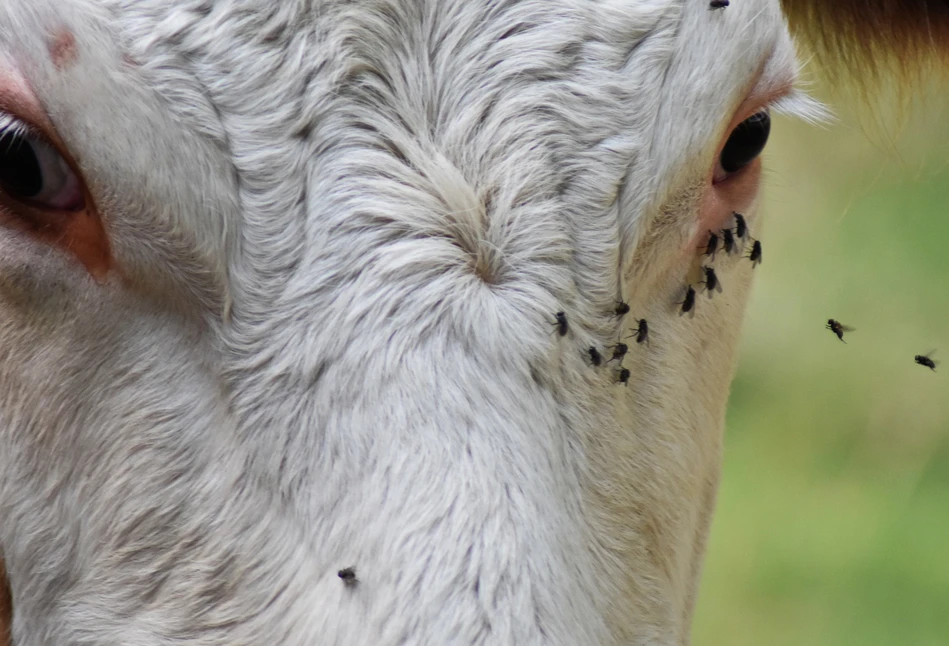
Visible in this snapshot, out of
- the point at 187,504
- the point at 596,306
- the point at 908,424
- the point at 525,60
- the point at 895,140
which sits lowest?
the point at 908,424

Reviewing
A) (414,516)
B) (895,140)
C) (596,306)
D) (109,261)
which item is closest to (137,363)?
(109,261)

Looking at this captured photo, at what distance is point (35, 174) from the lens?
2.00m

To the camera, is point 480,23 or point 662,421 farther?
point 662,421

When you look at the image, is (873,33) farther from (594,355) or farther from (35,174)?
(35,174)

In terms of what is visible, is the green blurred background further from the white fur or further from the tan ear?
the white fur

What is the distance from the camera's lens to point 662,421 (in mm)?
2328

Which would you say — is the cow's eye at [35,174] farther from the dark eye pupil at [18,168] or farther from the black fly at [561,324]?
the black fly at [561,324]

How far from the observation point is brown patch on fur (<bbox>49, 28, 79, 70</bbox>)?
188cm

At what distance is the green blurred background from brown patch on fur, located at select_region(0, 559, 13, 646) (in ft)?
18.2

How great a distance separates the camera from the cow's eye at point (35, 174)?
1.97 meters

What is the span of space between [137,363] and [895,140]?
3.04 meters

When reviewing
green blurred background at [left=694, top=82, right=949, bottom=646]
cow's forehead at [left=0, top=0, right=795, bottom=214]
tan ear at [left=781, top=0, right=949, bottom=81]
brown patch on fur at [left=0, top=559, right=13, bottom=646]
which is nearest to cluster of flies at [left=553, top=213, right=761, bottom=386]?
cow's forehead at [left=0, top=0, right=795, bottom=214]

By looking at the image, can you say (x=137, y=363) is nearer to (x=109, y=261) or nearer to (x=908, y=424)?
(x=109, y=261)

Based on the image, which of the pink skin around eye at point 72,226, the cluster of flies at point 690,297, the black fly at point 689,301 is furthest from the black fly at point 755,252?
the pink skin around eye at point 72,226
